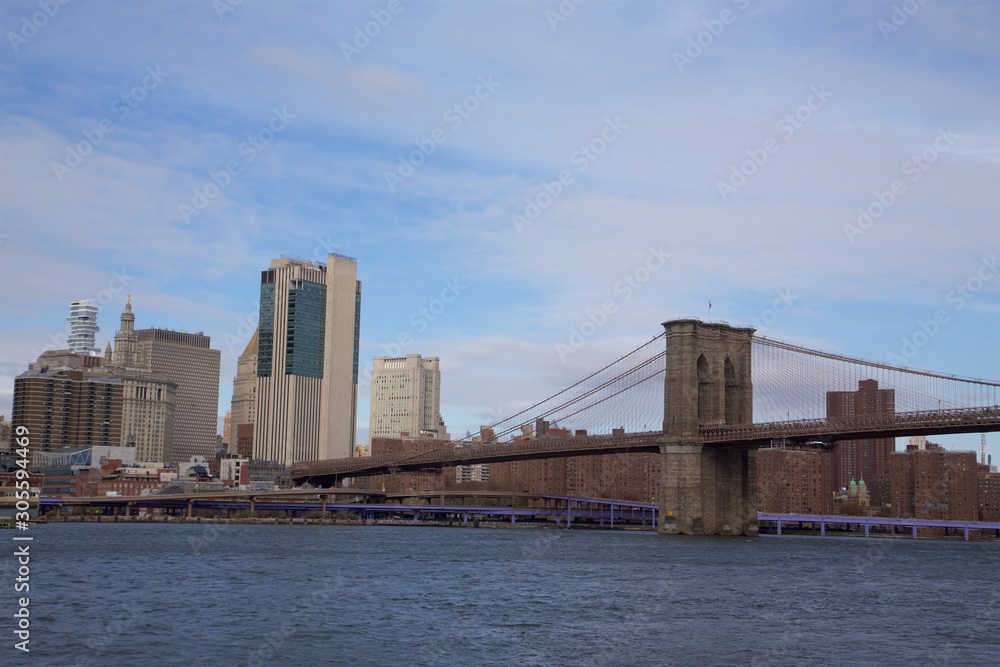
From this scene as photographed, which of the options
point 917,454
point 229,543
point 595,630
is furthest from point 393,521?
point 595,630

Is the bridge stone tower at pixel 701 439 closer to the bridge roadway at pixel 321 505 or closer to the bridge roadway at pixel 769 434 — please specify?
the bridge roadway at pixel 769 434

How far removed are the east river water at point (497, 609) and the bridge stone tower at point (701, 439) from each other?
17.6m

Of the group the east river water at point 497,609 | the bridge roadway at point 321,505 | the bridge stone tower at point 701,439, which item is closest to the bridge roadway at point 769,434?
the bridge stone tower at point 701,439

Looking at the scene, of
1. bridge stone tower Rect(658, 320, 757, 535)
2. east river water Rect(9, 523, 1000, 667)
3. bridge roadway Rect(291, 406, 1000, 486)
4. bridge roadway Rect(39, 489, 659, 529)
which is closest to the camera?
east river water Rect(9, 523, 1000, 667)

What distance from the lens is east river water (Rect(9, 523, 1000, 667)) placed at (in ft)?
92.7

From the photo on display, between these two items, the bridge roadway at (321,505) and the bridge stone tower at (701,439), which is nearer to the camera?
the bridge stone tower at (701,439)

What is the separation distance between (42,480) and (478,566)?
102934mm

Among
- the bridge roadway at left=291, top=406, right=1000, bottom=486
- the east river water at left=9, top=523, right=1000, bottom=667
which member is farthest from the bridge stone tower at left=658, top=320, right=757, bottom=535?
the east river water at left=9, top=523, right=1000, bottom=667

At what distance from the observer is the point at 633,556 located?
206 ft

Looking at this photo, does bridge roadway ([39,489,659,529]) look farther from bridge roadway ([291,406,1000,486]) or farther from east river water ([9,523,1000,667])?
east river water ([9,523,1000,667])

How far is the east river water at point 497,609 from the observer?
92.7 ft

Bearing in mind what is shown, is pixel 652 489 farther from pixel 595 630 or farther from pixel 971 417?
pixel 595 630

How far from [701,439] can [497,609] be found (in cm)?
4699

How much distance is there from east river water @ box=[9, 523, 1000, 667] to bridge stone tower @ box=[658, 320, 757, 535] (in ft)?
57.9
